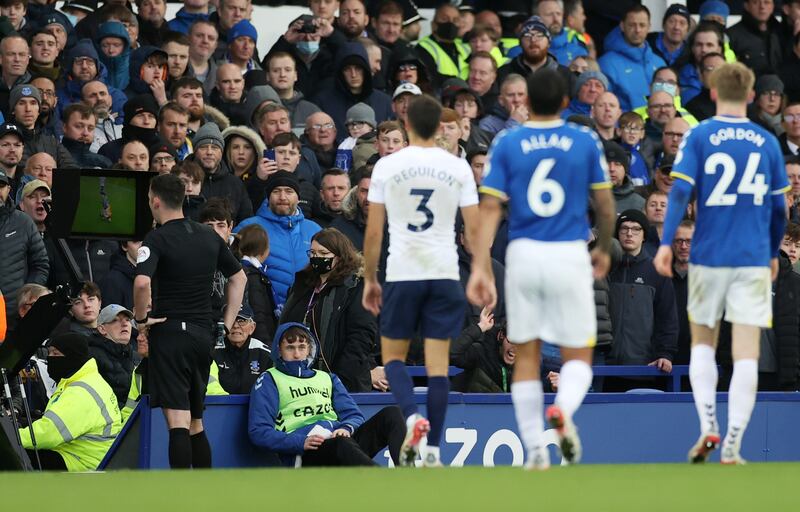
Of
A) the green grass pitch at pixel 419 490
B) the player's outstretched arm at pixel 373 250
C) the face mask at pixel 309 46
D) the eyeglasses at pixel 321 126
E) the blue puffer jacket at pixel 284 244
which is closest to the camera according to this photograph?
the green grass pitch at pixel 419 490

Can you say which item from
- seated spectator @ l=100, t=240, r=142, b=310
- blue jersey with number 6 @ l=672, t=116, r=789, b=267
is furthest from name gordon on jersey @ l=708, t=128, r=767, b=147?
seated spectator @ l=100, t=240, r=142, b=310

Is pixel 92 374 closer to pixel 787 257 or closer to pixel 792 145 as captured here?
pixel 787 257

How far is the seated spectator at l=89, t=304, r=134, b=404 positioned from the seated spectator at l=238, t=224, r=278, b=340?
1010mm

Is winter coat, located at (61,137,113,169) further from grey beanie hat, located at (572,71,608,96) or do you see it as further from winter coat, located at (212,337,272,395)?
grey beanie hat, located at (572,71,608,96)

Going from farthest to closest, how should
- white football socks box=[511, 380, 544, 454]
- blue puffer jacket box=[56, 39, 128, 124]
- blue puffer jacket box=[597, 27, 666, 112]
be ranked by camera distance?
blue puffer jacket box=[597, 27, 666, 112], blue puffer jacket box=[56, 39, 128, 124], white football socks box=[511, 380, 544, 454]

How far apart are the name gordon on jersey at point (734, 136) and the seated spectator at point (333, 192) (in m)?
5.86

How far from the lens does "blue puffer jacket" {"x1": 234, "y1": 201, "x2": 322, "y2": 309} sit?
13.9 m

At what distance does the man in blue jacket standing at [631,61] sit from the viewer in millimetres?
18875

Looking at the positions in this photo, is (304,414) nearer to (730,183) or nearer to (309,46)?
(730,183)

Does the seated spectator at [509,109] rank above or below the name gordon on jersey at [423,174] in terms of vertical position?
above

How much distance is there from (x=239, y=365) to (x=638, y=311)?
339cm

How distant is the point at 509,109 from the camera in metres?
16.9

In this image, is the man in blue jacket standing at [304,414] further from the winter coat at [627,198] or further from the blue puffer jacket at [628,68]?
the blue puffer jacket at [628,68]

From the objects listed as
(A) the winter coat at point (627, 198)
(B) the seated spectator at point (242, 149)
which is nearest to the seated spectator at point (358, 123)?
(B) the seated spectator at point (242, 149)
